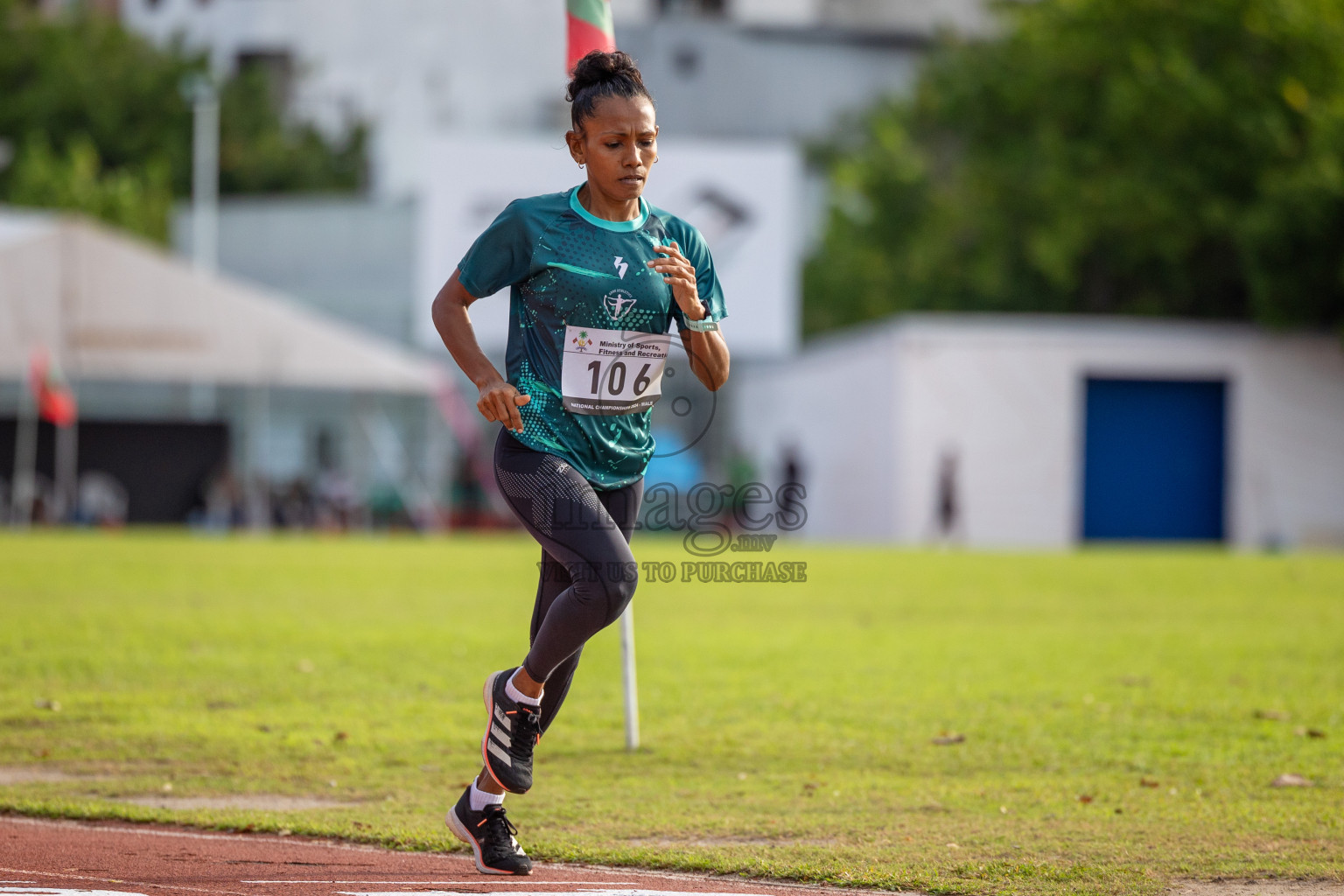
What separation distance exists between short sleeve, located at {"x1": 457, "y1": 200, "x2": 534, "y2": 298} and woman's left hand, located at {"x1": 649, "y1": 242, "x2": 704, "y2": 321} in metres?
0.38

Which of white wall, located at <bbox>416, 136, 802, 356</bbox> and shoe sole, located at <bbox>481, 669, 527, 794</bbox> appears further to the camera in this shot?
white wall, located at <bbox>416, 136, 802, 356</bbox>

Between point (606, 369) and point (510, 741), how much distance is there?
110 cm

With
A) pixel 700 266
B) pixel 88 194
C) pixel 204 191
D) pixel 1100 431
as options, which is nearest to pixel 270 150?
pixel 204 191

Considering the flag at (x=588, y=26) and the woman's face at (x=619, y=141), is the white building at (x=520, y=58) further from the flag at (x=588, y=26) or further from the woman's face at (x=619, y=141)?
the woman's face at (x=619, y=141)

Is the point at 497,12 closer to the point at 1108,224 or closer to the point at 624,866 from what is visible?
the point at 1108,224

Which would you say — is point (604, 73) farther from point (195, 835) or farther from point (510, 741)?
point (195, 835)

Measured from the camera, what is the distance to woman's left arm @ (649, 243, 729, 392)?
4.88 metres

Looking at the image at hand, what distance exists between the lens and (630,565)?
488 centimetres

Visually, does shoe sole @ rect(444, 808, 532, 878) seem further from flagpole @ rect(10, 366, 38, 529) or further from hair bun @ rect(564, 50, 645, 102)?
flagpole @ rect(10, 366, 38, 529)

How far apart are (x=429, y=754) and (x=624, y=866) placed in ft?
7.39

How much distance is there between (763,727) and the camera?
7984mm

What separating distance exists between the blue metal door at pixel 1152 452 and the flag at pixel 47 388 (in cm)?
2142

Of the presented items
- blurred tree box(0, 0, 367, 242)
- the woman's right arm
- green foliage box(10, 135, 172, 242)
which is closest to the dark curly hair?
the woman's right arm

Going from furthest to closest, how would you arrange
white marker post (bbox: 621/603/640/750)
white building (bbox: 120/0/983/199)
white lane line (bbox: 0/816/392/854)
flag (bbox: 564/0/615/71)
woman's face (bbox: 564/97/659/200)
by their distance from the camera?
white building (bbox: 120/0/983/199)
white marker post (bbox: 621/603/640/750)
flag (bbox: 564/0/615/71)
white lane line (bbox: 0/816/392/854)
woman's face (bbox: 564/97/659/200)
